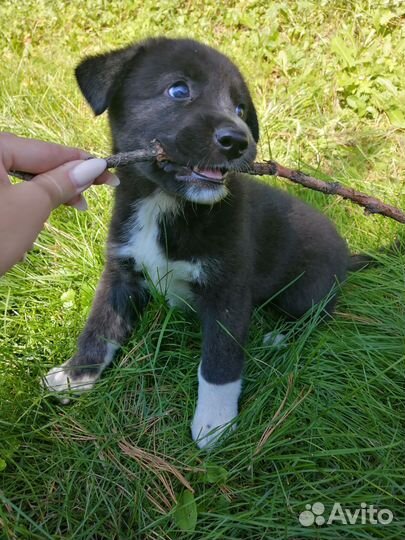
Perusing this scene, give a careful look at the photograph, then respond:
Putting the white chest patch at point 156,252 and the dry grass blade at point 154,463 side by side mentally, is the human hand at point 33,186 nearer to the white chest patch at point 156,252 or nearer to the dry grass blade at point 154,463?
the white chest patch at point 156,252

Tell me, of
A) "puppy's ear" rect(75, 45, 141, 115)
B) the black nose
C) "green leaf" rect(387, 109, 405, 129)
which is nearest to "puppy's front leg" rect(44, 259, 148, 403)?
"puppy's ear" rect(75, 45, 141, 115)

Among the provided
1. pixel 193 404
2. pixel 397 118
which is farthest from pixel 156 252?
pixel 397 118

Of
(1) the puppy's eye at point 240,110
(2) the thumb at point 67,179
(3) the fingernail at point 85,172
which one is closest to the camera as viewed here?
(2) the thumb at point 67,179

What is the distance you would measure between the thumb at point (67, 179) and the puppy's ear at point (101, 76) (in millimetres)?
536

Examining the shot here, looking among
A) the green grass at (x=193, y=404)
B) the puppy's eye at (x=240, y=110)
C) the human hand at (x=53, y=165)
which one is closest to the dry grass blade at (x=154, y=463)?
the green grass at (x=193, y=404)

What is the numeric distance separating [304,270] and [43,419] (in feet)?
5.20

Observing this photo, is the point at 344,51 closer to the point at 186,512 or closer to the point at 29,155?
the point at 29,155

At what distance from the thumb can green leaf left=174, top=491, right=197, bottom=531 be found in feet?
3.94

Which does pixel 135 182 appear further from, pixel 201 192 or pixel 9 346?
pixel 9 346

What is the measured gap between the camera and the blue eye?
2451mm

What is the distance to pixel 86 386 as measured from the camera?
2.69 metres

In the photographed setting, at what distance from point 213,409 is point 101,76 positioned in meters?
1.51

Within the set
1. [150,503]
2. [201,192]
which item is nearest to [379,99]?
[201,192]

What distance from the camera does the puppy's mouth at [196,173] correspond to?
2.28m
